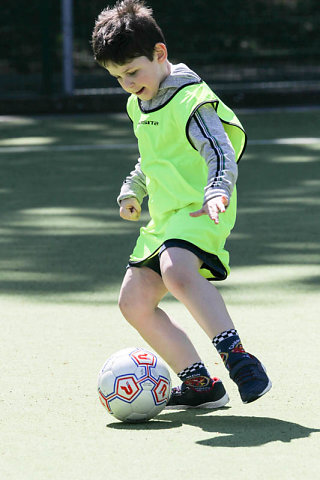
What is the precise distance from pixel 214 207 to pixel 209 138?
31 cm

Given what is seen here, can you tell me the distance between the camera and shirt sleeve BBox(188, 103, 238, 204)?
3.37 metres

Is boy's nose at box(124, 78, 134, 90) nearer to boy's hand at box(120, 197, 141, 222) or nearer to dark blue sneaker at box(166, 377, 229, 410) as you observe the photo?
boy's hand at box(120, 197, 141, 222)

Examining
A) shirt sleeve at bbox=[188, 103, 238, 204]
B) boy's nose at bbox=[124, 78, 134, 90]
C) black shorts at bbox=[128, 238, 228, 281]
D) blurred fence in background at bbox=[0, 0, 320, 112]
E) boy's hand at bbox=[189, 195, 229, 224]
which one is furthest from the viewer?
blurred fence in background at bbox=[0, 0, 320, 112]

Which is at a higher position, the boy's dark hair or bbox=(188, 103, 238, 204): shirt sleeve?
the boy's dark hair

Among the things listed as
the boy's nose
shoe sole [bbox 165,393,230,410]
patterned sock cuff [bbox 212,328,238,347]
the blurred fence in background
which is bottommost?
the blurred fence in background

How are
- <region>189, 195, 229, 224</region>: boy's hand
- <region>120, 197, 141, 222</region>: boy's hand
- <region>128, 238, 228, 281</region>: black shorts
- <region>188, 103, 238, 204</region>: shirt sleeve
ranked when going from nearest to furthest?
<region>189, 195, 229, 224</region>: boy's hand < <region>188, 103, 238, 204</region>: shirt sleeve < <region>128, 238, 228, 281</region>: black shorts < <region>120, 197, 141, 222</region>: boy's hand

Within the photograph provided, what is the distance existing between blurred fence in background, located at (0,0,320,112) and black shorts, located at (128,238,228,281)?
32.1ft

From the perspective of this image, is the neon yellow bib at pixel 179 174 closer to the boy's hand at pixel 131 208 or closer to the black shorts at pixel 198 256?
the black shorts at pixel 198 256

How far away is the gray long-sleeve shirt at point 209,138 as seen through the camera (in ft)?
11.1

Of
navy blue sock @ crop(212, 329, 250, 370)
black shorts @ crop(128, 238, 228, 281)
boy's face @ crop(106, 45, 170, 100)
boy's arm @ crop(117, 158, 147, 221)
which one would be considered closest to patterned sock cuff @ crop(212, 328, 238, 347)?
navy blue sock @ crop(212, 329, 250, 370)

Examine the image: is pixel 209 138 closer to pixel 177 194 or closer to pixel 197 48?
pixel 177 194

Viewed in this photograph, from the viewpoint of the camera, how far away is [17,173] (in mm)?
9266

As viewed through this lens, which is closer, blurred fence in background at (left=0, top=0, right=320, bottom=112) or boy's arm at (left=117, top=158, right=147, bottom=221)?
boy's arm at (left=117, top=158, right=147, bottom=221)

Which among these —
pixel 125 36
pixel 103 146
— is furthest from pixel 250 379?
pixel 103 146
